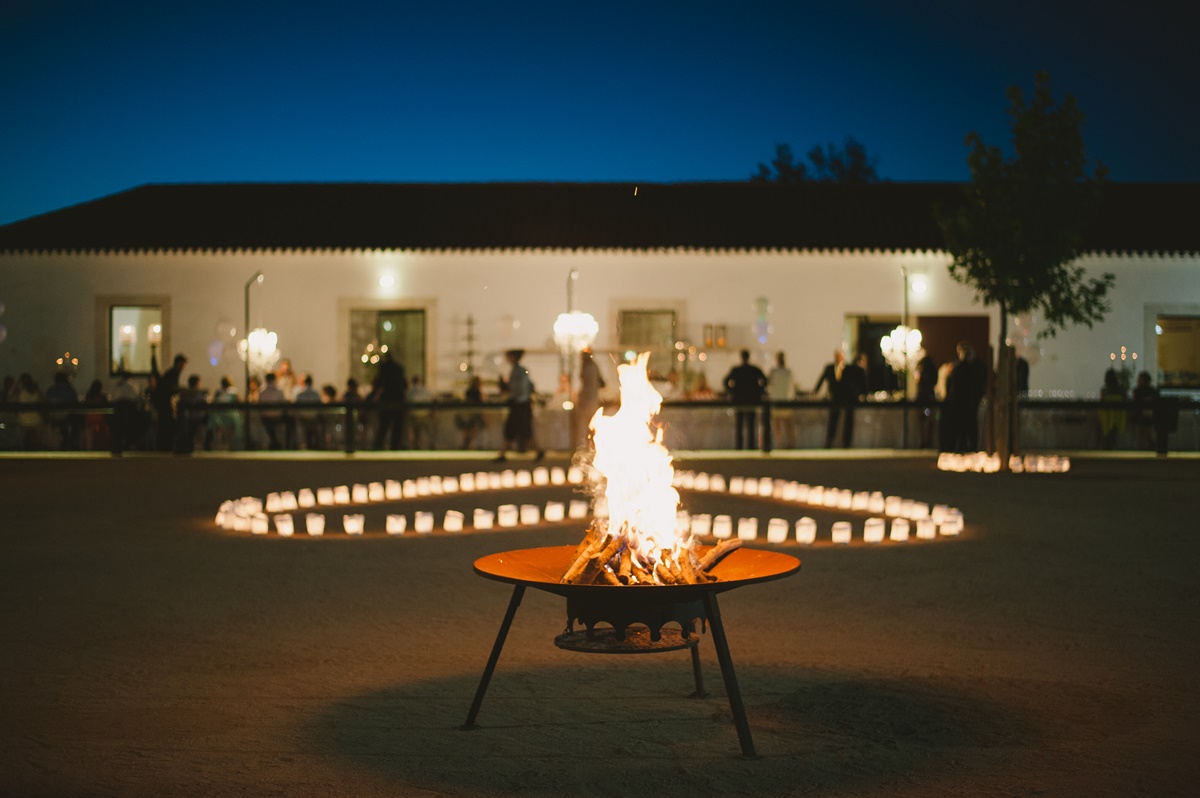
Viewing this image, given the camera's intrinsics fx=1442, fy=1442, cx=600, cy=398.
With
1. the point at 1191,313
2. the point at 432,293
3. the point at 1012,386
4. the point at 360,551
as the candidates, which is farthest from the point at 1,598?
the point at 1191,313

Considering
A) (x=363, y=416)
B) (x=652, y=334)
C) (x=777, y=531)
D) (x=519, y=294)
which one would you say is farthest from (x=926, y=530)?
(x=519, y=294)

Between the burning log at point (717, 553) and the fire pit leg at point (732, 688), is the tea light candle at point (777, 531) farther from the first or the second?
the fire pit leg at point (732, 688)

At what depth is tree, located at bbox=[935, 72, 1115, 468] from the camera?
2100cm

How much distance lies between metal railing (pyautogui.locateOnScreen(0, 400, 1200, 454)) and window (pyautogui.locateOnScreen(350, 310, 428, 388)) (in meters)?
5.18

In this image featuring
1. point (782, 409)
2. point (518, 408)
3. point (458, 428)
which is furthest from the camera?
point (782, 409)

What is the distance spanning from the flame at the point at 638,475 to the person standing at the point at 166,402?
18872 millimetres

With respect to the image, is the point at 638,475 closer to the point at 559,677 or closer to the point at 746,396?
the point at 559,677

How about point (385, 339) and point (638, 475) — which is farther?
point (385, 339)

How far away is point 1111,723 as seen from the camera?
19.6 ft

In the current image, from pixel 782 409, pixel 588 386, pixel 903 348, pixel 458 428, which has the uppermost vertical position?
pixel 903 348

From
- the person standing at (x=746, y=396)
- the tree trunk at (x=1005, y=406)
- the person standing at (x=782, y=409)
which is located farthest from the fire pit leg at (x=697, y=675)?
the person standing at (x=746, y=396)

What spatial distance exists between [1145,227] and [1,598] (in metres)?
27.0

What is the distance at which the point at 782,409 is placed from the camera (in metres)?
25.1

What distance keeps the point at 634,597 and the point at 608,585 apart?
0.37 feet
